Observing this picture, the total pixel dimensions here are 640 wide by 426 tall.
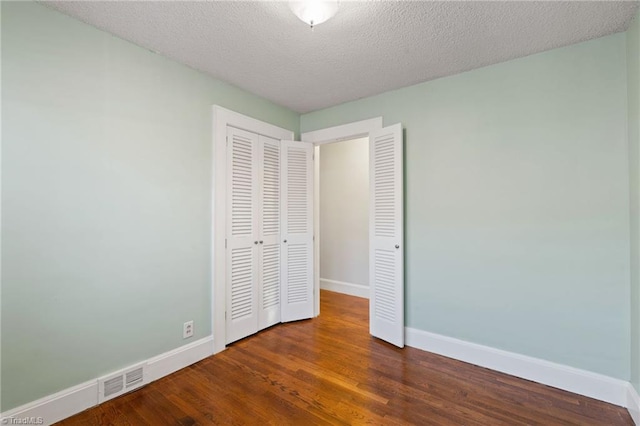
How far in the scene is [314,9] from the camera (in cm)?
161

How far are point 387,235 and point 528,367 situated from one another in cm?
149

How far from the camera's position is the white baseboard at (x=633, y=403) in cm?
164

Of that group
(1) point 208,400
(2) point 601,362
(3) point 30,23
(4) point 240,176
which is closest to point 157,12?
(3) point 30,23

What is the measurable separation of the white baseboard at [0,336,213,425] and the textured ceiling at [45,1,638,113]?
7.83 ft

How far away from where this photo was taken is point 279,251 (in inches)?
128

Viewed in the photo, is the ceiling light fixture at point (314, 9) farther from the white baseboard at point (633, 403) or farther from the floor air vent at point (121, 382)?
the white baseboard at point (633, 403)

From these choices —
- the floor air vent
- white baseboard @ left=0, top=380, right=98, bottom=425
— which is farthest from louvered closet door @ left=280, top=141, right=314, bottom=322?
white baseboard @ left=0, top=380, right=98, bottom=425

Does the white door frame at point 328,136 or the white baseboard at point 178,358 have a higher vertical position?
the white door frame at point 328,136

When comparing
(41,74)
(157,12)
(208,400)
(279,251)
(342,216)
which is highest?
(157,12)

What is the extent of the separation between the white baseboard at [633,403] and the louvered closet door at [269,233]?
2845 millimetres

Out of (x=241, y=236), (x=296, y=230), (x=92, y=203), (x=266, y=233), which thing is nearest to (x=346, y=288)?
(x=296, y=230)

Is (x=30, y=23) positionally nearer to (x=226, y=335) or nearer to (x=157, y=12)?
(x=157, y=12)

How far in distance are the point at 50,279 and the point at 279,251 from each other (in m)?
1.96

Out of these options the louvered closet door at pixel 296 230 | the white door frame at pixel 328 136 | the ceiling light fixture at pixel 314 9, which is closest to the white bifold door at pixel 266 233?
the louvered closet door at pixel 296 230
